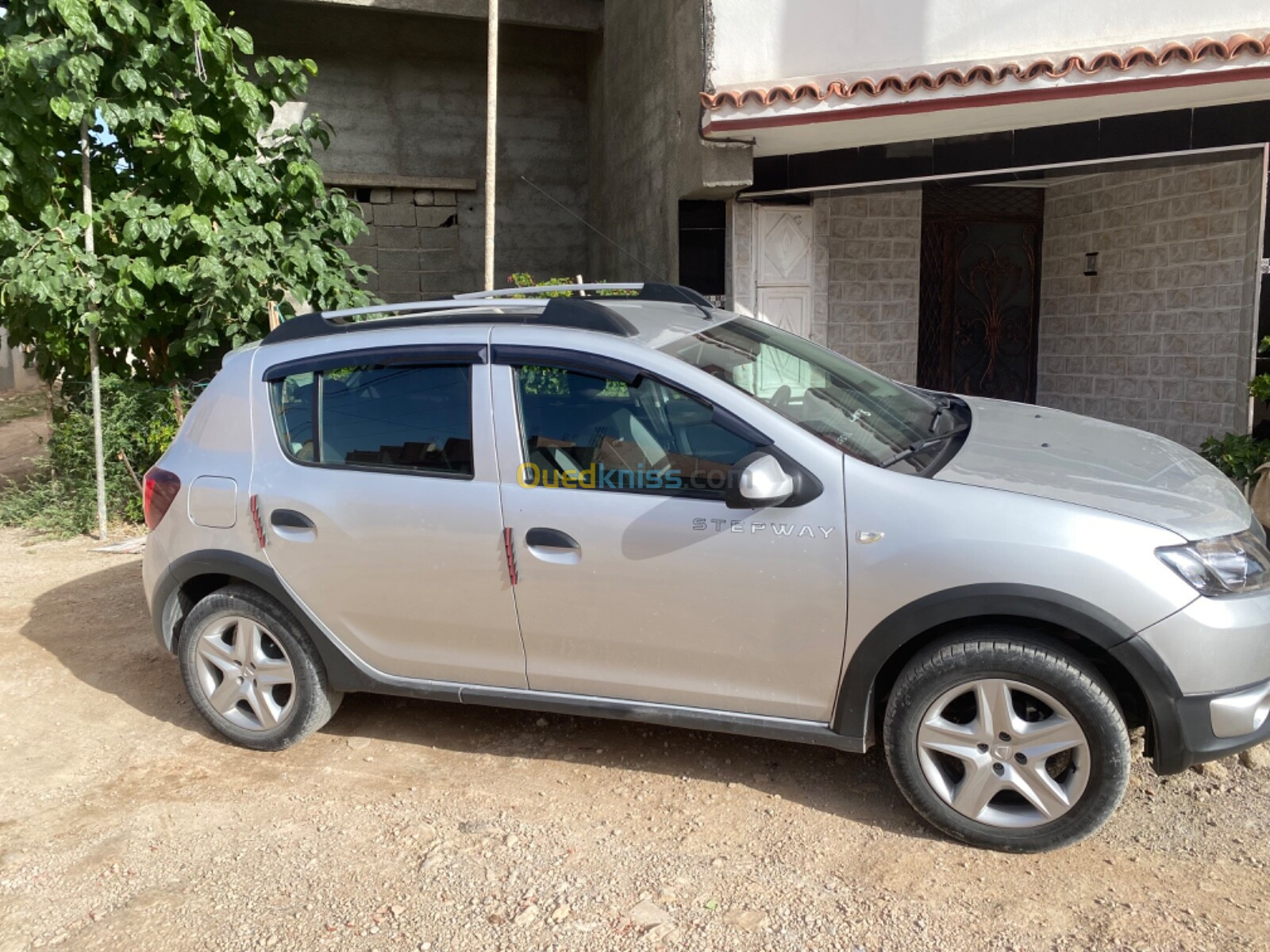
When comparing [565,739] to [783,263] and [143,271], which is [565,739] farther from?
[143,271]

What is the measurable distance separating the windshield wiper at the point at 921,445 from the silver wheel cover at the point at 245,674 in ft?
8.07

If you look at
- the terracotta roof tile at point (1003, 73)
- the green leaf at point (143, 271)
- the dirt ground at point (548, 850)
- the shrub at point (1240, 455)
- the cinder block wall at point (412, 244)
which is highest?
the terracotta roof tile at point (1003, 73)

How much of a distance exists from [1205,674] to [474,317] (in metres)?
2.78

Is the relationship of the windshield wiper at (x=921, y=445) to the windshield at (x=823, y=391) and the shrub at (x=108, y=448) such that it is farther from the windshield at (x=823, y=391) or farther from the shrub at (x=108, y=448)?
the shrub at (x=108, y=448)

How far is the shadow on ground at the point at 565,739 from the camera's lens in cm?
370

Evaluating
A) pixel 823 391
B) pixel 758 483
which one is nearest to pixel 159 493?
pixel 758 483

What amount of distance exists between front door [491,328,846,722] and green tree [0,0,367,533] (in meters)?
4.67

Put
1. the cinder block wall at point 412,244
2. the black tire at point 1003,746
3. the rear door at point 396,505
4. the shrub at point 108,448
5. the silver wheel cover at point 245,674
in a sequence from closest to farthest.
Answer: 1. the black tire at point 1003,746
2. the rear door at point 396,505
3. the silver wheel cover at point 245,674
4. the shrub at point 108,448
5. the cinder block wall at point 412,244

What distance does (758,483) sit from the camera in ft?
10.3

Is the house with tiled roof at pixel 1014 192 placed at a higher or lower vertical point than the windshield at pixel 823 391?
higher

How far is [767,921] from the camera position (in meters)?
2.97

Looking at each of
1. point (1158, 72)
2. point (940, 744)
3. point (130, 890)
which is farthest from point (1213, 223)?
point (130, 890)

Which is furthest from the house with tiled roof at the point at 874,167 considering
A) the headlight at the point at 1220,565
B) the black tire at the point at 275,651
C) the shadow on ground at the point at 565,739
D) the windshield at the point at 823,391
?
the black tire at the point at 275,651

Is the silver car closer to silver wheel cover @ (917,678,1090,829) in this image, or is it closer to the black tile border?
silver wheel cover @ (917,678,1090,829)
